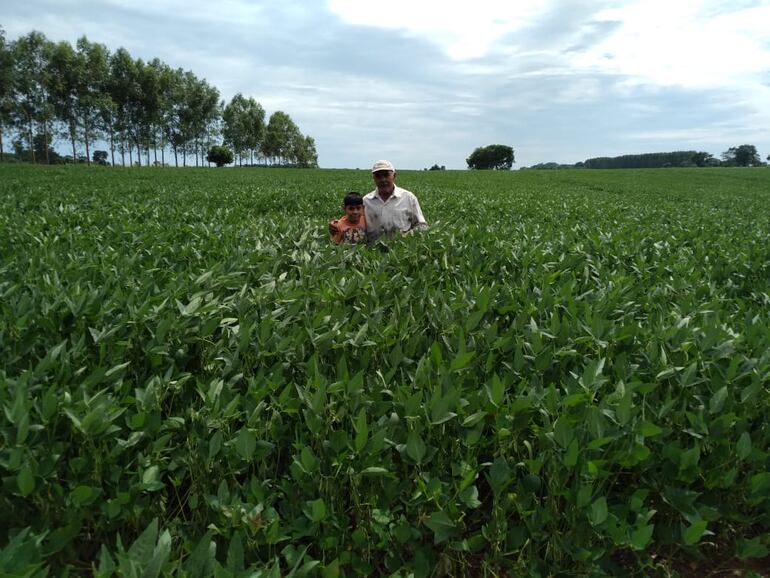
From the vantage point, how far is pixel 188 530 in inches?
73.4

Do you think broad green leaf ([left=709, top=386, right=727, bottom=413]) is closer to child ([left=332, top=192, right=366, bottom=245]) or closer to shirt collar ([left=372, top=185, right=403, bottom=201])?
child ([left=332, top=192, right=366, bottom=245])

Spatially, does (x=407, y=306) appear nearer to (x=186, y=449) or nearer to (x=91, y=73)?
(x=186, y=449)

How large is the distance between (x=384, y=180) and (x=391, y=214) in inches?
19.3

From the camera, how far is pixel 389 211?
6816mm

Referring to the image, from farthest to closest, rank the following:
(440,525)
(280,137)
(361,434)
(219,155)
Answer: (280,137) < (219,155) < (361,434) < (440,525)

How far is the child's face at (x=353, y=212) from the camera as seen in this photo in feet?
21.5

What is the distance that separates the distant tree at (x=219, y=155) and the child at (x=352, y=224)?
71.9 metres

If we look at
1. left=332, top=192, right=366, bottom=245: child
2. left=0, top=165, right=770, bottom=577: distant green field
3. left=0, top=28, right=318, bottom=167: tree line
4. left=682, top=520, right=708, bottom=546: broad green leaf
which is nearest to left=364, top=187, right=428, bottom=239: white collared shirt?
left=332, top=192, right=366, bottom=245: child

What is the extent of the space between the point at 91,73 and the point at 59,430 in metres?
67.6

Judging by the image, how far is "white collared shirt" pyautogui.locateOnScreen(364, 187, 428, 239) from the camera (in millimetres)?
6812

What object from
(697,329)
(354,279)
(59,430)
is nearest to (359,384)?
(59,430)

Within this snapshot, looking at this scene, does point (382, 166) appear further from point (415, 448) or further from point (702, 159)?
point (702, 159)

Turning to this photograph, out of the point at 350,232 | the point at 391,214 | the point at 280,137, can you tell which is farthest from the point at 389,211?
the point at 280,137

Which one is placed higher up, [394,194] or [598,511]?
[394,194]
